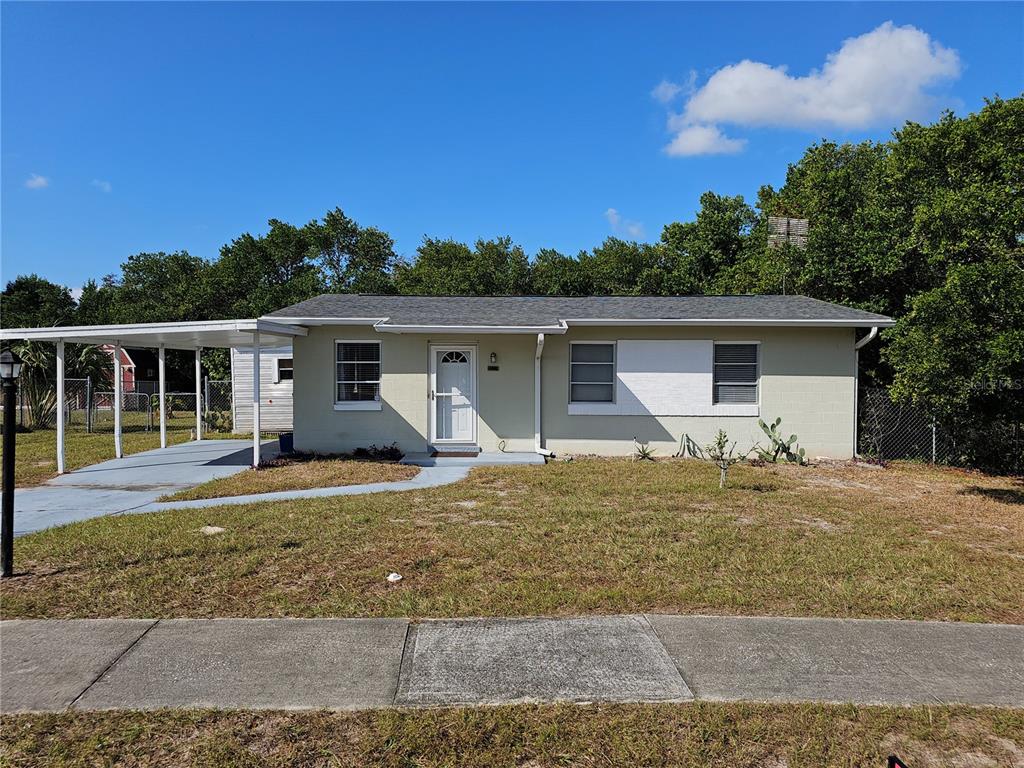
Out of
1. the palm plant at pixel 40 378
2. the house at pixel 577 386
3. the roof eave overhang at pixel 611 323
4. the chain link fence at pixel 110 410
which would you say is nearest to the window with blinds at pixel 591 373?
the house at pixel 577 386

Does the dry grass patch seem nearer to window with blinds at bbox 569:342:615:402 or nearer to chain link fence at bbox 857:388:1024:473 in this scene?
window with blinds at bbox 569:342:615:402

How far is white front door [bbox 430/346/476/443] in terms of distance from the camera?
13070 millimetres

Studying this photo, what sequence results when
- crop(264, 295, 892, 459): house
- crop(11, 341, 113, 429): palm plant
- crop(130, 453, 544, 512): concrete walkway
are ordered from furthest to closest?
crop(11, 341, 113, 429): palm plant < crop(264, 295, 892, 459): house < crop(130, 453, 544, 512): concrete walkway

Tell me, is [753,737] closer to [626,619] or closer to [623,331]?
[626,619]

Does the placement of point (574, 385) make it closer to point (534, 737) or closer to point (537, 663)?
point (537, 663)

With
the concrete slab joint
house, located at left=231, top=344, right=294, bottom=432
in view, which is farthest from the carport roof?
the concrete slab joint

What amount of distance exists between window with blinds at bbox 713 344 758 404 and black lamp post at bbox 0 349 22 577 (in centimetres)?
1157

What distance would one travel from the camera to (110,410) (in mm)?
30859

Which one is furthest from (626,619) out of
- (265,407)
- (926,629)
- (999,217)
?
(265,407)

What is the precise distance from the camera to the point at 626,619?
449cm

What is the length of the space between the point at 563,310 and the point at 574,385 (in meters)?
1.76

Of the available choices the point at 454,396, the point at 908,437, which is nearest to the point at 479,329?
the point at 454,396

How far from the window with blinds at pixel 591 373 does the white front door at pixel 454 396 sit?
2.16 metres

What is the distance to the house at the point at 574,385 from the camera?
1291cm
